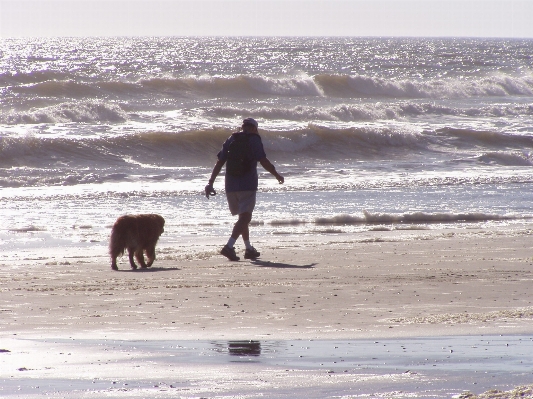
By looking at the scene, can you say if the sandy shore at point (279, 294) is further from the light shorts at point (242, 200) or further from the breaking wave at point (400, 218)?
the breaking wave at point (400, 218)

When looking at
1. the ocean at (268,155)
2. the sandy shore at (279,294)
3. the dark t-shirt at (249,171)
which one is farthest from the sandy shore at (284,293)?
the ocean at (268,155)

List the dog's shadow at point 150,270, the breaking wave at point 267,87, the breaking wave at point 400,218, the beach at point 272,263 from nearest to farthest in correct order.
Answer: the beach at point 272,263 < the dog's shadow at point 150,270 < the breaking wave at point 400,218 < the breaking wave at point 267,87

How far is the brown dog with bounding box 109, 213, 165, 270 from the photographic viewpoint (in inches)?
280

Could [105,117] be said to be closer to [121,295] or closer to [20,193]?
[20,193]

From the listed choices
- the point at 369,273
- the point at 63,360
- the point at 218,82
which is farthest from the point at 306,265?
the point at 218,82

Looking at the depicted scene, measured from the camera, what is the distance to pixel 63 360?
3.56 m

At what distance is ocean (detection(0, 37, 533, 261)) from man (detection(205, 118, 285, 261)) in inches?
58.1

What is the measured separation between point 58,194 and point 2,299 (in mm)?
8083

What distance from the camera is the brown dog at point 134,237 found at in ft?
23.3

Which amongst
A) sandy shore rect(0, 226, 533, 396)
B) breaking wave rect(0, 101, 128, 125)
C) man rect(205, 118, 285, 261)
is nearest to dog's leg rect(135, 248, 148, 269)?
sandy shore rect(0, 226, 533, 396)

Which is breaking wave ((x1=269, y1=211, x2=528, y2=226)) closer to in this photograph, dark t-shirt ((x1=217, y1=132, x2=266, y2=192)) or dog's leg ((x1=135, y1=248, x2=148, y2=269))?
dark t-shirt ((x1=217, y1=132, x2=266, y2=192))

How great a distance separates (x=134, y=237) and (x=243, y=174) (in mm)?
1222

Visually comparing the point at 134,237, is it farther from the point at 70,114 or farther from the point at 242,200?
the point at 70,114

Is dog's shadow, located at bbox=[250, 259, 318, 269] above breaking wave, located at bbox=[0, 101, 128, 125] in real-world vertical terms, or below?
below
